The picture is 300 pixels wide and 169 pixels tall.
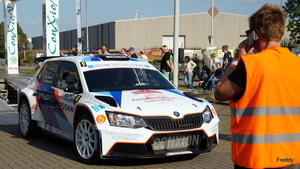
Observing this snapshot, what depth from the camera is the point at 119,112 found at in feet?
18.8

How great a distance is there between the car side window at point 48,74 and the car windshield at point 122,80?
3.68 ft

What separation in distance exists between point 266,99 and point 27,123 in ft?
20.7

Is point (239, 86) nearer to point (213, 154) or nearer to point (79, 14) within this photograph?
point (213, 154)

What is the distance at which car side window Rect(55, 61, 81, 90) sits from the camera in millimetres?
6960

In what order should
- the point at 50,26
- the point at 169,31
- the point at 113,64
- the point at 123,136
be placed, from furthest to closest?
the point at 169,31 → the point at 50,26 → the point at 113,64 → the point at 123,136

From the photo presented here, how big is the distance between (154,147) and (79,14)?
34.4ft

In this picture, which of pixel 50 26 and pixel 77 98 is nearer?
pixel 77 98

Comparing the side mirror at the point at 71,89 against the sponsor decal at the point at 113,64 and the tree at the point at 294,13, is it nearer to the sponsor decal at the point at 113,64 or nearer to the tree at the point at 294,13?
the sponsor decal at the point at 113,64

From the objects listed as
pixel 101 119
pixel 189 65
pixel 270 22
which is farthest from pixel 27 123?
pixel 189 65

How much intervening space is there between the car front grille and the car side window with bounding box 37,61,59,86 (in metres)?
2.68

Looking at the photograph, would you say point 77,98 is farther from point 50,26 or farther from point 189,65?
point 189,65

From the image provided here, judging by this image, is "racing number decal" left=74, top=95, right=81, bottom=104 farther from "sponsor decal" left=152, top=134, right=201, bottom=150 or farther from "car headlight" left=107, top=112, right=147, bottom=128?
"sponsor decal" left=152, top=134, right=201, bottom=150

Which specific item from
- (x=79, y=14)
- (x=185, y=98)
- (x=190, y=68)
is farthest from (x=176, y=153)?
(x=190, y=68)

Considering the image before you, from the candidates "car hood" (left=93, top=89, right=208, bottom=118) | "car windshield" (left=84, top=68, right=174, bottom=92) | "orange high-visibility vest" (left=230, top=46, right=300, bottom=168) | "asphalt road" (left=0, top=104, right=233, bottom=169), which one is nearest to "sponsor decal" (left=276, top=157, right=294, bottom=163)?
"orange high-visibility vest" (left=230, top=46, right=300, bottom=168)
